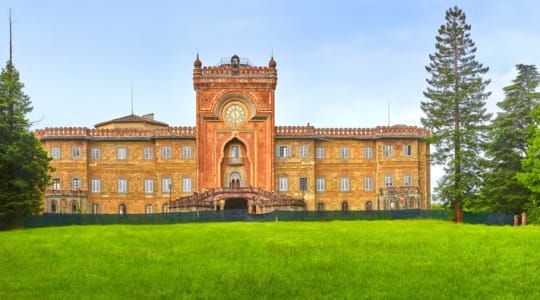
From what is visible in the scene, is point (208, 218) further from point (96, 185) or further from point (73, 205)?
point (96, 185)

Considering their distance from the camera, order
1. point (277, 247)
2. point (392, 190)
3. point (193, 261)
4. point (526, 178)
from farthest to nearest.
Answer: point (392, 190) < point (526, 178) < point (277, 247) < point (193, 261)

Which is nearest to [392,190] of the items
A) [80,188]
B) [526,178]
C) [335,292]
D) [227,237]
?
[526,178]

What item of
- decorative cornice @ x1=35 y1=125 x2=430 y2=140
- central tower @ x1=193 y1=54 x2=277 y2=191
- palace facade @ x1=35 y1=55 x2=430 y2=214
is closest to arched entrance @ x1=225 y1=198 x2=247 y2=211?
palace facade @ x1=35 y1=55 x2=430 y2=214

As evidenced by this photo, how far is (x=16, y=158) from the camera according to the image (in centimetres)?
4319

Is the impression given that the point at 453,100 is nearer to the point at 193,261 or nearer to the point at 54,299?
the point at 193,261

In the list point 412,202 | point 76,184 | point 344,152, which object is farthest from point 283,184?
point 76,184

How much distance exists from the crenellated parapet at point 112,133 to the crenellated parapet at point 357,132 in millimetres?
8852

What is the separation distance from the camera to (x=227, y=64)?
66625 mm

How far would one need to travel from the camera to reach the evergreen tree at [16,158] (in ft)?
141

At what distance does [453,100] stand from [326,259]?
28.9 metres

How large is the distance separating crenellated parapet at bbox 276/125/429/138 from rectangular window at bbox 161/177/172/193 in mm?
10876

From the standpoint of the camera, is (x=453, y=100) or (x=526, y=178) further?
(x=453, y=100)

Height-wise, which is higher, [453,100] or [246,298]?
[453,100]

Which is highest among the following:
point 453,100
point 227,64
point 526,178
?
point 227,64
